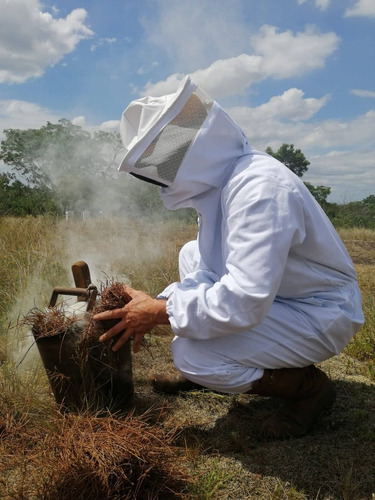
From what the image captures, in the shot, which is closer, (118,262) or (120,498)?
(120,498)

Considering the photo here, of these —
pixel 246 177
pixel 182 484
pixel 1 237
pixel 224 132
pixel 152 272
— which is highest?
pixel 224 132

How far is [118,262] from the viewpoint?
17.6 feet

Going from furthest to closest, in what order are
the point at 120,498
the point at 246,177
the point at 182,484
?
the point at 246,177
the point at 182,484
the point at 120,498

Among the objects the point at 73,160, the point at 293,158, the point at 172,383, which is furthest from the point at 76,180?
the point at 293,158

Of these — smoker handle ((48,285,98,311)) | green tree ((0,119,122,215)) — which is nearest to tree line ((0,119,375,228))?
green tree ((0,119,122,215))

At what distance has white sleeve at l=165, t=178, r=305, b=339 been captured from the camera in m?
1.81

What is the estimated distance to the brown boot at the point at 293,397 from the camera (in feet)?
7.18

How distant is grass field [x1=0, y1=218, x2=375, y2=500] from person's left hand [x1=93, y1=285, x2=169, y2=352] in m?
0.38

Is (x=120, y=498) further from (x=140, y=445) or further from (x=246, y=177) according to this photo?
(x=246, y=177)

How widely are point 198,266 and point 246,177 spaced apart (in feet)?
2.65

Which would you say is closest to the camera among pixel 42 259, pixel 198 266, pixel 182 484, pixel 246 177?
pixel 182 484

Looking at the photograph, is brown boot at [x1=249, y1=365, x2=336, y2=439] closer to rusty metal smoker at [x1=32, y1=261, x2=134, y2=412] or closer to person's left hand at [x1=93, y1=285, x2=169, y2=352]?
person's left hand at [x1=93, y1=285, x2=169, y2=352]

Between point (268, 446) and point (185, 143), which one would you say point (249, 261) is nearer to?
point (185, 143)

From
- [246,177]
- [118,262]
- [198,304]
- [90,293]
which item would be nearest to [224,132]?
[246,177]
